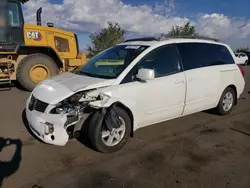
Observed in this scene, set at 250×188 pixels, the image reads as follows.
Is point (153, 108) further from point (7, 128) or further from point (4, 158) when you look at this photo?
point (7, 128)

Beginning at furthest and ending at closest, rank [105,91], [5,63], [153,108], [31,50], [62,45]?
[62,45] → [31,50] → [5,63] → [153,108] → [105,91]

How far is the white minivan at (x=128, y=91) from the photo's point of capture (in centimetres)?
368

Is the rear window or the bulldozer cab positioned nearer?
the rear window

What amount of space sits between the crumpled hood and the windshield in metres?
0.22

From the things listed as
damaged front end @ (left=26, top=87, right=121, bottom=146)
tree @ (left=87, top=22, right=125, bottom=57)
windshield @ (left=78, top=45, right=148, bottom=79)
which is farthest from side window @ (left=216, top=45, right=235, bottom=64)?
tree @ (left=87, top=22, right=125, bottom=57)

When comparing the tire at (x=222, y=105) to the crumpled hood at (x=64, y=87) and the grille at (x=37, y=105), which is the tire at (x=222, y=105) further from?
the grille at (x=37, y=105)

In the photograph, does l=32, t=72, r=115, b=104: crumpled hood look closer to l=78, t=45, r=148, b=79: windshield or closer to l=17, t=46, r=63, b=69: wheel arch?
l=78, t=45, r=148, b=79: windshield

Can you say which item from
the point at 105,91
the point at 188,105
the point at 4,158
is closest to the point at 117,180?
the point at 105,91

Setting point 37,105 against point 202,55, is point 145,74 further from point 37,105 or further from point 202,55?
point 202,55

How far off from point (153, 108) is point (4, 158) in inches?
96.7

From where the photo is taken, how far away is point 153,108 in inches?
171

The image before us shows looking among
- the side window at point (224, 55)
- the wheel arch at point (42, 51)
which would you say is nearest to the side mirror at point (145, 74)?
the side window at point (224, 55)

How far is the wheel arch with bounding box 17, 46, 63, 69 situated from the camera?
827cm

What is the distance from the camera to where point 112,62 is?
4.55m
